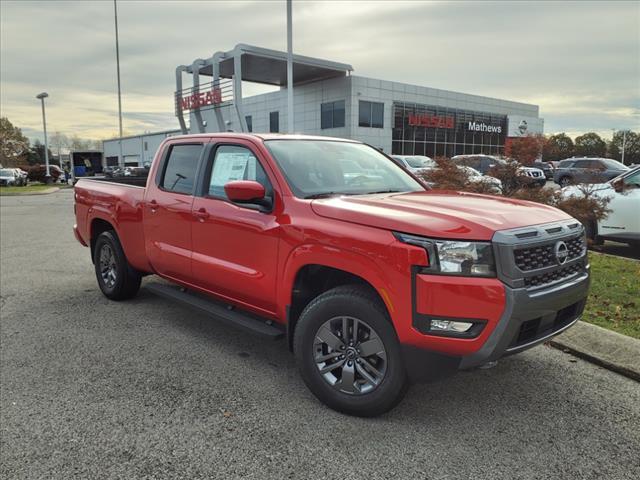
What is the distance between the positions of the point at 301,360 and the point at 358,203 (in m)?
1.14

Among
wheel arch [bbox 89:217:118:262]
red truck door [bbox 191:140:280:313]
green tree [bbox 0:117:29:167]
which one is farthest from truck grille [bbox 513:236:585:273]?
green tree [bbox 0:117:29:167]

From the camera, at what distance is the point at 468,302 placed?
2883 mm

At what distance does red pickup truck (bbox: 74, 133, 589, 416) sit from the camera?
294 centimetres

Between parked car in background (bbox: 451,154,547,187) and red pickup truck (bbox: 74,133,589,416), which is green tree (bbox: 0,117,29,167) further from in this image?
red pickup truck (bbox: 74,133,589,416)

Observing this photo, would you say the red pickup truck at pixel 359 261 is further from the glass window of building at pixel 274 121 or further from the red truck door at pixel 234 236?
the glass window of building at pixel 274 121

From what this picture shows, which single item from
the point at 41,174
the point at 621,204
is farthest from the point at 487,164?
the point at 41,174

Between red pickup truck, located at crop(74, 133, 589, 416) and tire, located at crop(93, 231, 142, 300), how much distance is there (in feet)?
3.54

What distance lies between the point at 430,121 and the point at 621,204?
138 ft

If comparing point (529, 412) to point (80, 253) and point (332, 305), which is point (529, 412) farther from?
point (80, 253)

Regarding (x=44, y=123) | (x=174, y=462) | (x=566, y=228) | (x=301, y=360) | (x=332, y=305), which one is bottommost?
(x=174, y=462)

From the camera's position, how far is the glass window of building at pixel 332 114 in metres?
43.3

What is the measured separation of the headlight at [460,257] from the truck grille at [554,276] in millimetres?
280

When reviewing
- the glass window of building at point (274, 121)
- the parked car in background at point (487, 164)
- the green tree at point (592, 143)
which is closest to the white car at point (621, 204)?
the parked car in background at point (487, 164)

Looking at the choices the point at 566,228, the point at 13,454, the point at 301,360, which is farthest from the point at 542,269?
the point at 13,454
